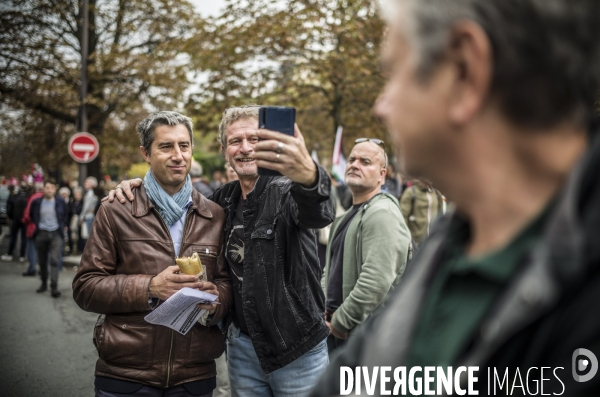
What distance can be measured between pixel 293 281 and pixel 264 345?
34cm

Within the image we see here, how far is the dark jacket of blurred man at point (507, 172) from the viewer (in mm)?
737

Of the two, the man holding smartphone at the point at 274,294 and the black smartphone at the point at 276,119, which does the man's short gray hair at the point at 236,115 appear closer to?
the man holding smartphone at the point at 274,294

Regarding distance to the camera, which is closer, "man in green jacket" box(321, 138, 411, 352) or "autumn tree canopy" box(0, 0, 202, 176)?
"man in green jacket" box(321, 138, 411, 352)

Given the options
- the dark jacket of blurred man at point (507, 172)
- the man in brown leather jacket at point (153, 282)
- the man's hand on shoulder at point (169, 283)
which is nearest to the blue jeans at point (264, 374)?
the man in brown leather jacket at point (153, 282)

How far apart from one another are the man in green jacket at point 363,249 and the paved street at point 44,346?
289 centimetres

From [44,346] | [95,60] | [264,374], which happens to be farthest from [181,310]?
[95,60]

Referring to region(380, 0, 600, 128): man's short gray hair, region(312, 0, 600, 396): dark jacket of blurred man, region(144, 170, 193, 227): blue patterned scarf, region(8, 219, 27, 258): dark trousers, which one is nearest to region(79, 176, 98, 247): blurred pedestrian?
region(8, 219, 27, 258): dark trousers

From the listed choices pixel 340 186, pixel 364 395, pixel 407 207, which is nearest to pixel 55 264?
pixel 340 186

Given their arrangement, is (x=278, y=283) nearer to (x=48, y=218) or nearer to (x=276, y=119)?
(x=276, y=119)

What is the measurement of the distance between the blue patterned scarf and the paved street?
3.22m

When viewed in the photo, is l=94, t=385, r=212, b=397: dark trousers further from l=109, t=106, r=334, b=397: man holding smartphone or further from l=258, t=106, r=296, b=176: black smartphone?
l=258, t=106, r=296, b=176: black smartphone

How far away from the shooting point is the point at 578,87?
81 cm

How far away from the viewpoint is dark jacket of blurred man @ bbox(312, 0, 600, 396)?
2.42 ft

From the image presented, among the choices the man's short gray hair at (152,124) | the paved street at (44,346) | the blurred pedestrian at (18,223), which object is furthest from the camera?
the blurred pedestrian at (18,223)
